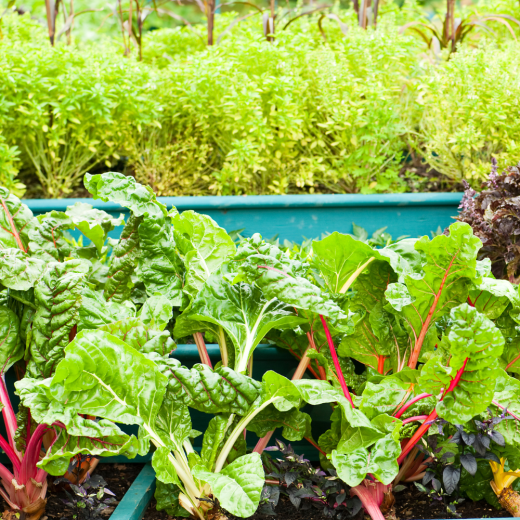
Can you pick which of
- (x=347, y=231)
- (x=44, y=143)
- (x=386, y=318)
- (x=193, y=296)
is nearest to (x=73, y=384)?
(x=193, y=296)

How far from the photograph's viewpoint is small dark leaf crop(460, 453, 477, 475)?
1.35 meters

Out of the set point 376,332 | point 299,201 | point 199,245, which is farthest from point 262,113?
point 376,332

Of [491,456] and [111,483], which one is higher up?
[491,456]

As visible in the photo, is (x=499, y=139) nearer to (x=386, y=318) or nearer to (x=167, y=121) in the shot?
(x=386, y=318)

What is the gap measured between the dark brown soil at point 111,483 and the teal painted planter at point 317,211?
1354 millimetres

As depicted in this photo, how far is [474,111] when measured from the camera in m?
2.74

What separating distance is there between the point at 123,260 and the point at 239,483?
721 mm

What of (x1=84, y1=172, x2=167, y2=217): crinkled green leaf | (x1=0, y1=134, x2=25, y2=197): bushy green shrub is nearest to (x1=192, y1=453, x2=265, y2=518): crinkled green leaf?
(x1=84, y1=172, x2=167, y2=217): crinkled green leaf

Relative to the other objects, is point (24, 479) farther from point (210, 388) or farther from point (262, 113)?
point (262, 113)

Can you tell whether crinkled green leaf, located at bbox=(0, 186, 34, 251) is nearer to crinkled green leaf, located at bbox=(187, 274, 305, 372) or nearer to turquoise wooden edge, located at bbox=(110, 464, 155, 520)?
crinkled green leaf, located at bbox=(187, 274, 305, 372)

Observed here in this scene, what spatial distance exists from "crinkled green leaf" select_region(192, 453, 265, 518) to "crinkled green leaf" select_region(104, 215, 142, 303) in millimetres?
601

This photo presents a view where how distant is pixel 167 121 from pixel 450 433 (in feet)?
7.96

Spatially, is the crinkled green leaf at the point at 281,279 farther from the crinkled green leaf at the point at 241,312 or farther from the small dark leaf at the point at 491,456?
the small dark leaf at the point at 491,456

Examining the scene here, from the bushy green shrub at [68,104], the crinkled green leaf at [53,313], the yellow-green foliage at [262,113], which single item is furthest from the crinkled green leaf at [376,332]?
the bushy green shrub at [68,104]
